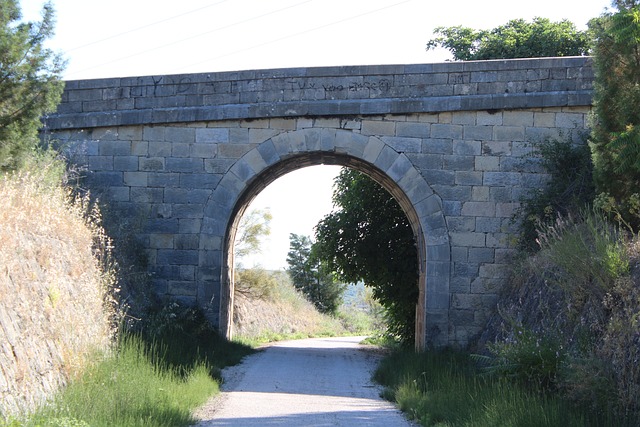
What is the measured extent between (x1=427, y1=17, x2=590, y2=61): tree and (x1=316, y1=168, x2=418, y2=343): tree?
30.1 ft

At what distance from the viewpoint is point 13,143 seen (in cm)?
1053

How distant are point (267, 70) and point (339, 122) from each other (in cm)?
145

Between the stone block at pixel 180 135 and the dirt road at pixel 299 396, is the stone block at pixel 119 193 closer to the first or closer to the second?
the stone block at pixel 180 135

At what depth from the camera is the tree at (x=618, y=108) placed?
9758 millimetres

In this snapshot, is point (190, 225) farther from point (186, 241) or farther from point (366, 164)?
point (366, 164)

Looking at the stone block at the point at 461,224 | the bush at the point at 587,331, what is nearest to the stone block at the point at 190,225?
the stone block at the point at 461,224

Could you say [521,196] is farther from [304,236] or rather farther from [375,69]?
[304,236]

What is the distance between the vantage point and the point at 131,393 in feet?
24.7

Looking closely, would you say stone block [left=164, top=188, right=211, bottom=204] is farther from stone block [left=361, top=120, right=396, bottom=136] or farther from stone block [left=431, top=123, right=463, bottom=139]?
stone block [left=431, top=123, right=463, bottom=139]

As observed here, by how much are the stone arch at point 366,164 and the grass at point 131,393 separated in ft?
11.5

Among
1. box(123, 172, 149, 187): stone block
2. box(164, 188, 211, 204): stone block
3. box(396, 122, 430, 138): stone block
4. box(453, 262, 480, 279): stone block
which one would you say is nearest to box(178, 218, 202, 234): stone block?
box(164, 188, 211, 204): stone block

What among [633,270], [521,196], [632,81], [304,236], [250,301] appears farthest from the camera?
[304,236]

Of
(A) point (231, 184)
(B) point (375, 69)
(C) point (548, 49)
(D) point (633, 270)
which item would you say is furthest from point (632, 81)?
(C) point (548, 49)

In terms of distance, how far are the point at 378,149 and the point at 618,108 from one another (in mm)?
4262
